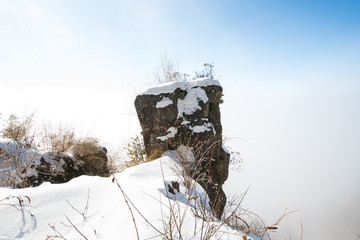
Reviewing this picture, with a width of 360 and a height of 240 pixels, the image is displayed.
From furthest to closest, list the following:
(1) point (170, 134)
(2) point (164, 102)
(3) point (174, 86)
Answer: (3) point (174, 86) → (2) point (164, 102) → (1) point (170, 134)

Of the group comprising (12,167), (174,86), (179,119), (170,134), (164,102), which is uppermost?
(174,86)

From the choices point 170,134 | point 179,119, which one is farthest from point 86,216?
point 179,119

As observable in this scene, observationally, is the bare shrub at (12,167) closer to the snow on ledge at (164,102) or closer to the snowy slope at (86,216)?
the snowy slope at (86,216)

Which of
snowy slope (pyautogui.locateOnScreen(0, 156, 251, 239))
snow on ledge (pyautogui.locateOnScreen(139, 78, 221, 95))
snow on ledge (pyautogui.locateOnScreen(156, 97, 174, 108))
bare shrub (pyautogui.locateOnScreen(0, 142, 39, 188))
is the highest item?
snow on ledge (pyautogui.locateOnScreen(139, 78, 221, 95))

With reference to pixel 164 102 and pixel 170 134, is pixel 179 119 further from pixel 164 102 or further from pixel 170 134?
pixel 164 102

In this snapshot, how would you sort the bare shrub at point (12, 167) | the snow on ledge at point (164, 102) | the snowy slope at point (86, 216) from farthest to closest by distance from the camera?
the snow on ledge at point (164, 102)
the bare shrub at point (12, 167)
the snowy slope at point (86, 216)

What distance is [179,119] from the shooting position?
15.0ft

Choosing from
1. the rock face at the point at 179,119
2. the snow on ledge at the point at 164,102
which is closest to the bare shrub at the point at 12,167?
the rock face at the point at 179,119

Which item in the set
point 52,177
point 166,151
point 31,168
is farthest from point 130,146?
point 31,168

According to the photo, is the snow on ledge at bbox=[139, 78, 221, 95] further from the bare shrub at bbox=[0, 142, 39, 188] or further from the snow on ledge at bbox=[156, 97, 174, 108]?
the bare shrub at bbox=[0, 142, 39, 188]

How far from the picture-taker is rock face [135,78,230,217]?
4.50 m

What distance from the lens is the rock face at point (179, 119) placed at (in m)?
4.50

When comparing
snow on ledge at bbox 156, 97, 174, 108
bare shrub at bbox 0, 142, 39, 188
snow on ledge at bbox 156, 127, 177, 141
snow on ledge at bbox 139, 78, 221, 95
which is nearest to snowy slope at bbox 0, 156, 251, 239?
bare shrub at bbox 0, 142, 39, 188

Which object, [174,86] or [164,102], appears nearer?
[164,102]
